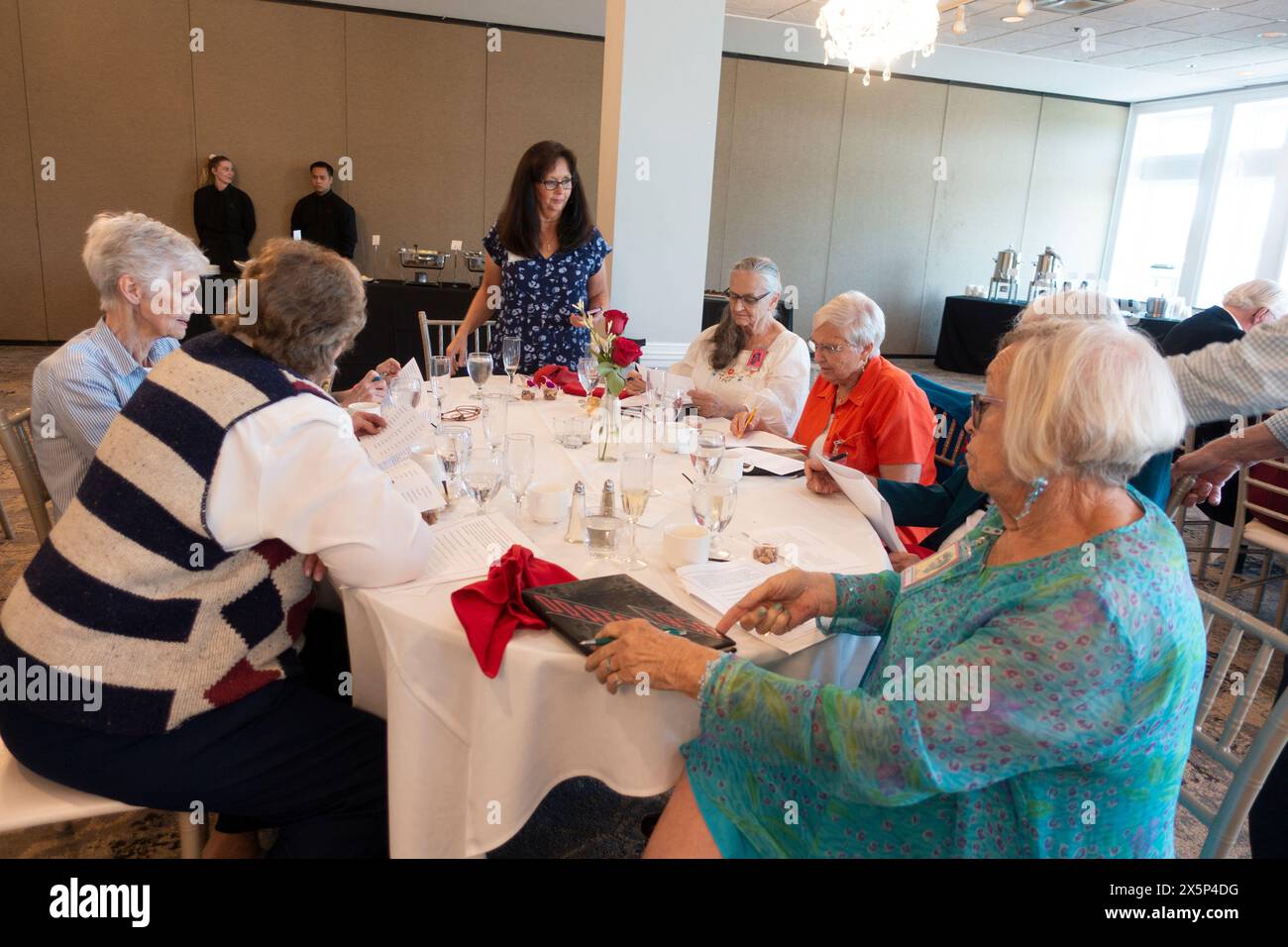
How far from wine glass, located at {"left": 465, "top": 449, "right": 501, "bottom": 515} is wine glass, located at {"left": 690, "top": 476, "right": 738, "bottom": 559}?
0.43 metres

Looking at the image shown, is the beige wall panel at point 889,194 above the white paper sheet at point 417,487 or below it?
above

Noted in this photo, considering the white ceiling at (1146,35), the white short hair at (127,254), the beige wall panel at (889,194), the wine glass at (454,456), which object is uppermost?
the white ceiling at (1146,35)

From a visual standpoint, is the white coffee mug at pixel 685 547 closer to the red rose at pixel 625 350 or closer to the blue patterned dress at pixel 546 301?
the red rose at pixel 625 350

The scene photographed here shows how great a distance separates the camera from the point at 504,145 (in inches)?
→ 376

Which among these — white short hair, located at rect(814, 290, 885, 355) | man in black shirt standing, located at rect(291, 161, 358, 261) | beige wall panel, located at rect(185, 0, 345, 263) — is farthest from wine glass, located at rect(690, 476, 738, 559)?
beige wall panel, located at rect(185, 0, 345, 263)

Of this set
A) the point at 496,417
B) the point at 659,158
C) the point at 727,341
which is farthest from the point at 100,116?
the point at 496,417

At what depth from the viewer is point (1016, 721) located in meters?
1.05

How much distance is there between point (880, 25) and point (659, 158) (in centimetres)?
149

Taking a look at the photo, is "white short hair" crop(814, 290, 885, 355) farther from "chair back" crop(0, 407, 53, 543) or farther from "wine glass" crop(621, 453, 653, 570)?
"chair back" crop(0, 407, 53, 543)

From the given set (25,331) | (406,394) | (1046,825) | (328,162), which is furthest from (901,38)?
(25,331)

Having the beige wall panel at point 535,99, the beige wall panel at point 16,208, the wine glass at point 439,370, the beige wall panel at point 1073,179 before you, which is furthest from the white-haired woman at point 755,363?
the beige wall panel at point 1073,179

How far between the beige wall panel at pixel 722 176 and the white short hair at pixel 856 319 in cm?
786

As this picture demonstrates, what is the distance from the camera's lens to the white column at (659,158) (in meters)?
4.54
